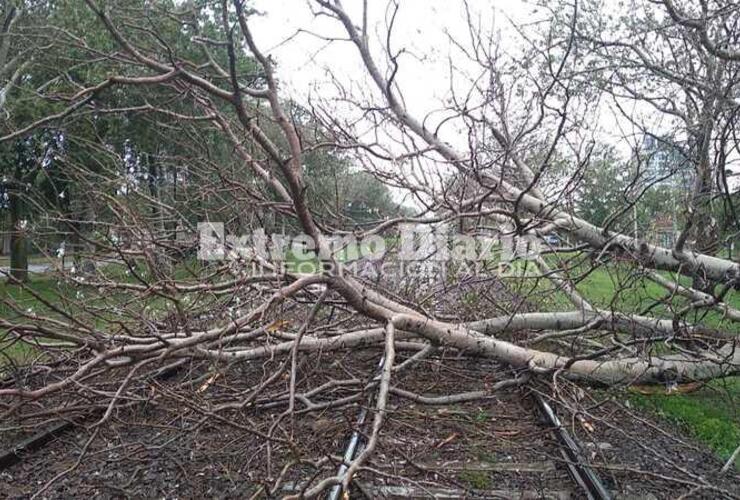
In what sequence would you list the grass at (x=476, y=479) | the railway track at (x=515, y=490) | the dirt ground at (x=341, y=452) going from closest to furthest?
the railway track at (x=515, y=490) → the dirt ground at (x=341, y=452) → the grass at (x=476, y=479)

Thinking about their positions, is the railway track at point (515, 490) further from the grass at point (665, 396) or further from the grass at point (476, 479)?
the grass at point (665, 396)

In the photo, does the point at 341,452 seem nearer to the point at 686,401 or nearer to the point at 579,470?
the point at 579,470

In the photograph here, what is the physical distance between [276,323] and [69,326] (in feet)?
4.17

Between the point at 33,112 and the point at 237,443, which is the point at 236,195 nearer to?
the point at 237,443

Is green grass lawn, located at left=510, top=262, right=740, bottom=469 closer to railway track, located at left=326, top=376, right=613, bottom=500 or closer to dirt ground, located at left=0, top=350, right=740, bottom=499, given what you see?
dirt ground, located at left=0, top=350, right=740, bottom=499

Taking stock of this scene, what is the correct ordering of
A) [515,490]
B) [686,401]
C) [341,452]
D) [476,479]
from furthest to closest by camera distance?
1. [686,401]
2. [341,452]
3. [476,479]
4. [515,490]

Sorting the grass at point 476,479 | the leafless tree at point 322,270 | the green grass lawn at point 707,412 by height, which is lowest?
the green grass lawn at point 707,412

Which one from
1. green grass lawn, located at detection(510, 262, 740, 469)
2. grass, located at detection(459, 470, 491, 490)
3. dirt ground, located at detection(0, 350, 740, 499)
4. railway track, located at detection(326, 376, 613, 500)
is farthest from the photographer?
green grass lawn, located at detection(510, 262, 740, 469)

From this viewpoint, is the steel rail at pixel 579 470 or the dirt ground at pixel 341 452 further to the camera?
the dirt ground at pixel 341 452

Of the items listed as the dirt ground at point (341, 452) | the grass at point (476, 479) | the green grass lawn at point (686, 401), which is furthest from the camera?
the green grass lawn at point (686, 401)

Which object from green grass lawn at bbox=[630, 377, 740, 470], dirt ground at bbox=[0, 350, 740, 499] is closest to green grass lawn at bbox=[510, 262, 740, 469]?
green grass lawn at bbox=[630, 377, 740, 470]

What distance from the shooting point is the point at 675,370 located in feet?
14.1

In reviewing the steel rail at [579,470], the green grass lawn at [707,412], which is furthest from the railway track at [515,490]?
the green grass lawn at [707,412]

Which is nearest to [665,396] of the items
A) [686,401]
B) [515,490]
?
[686,401]
